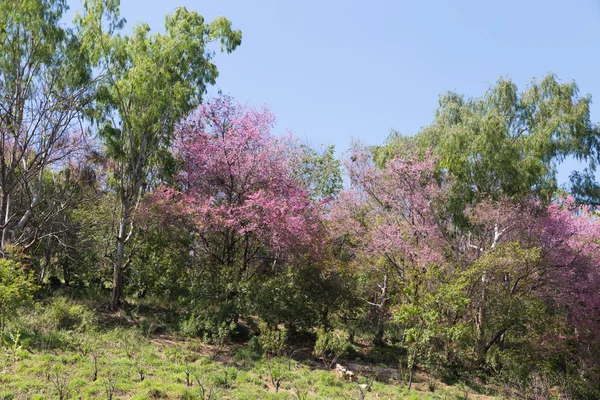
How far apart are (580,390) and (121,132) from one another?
13.3 meters

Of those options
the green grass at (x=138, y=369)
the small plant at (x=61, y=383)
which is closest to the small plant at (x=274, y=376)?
the green grass at (x=138, y=369)

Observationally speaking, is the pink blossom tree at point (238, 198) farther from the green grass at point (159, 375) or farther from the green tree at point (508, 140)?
the green tree at point (508, 140)

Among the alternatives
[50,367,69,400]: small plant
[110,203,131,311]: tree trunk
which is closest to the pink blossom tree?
[110,203,131,311]: tree trunk

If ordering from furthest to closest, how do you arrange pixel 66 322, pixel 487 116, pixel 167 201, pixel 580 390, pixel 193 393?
1. pixel 487 116
2. pixel 167 201
3. pixel 580 390
4. pixel 66 322
5. pixel 193 393

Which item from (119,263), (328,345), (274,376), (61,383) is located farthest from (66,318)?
(328,345)

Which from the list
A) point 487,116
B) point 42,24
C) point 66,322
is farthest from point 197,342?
point 487,116

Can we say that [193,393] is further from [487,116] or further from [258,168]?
[487,116]

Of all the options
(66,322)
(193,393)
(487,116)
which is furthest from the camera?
(487,116)

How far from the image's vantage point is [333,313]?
12.2 metres

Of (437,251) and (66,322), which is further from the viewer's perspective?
(437,251)

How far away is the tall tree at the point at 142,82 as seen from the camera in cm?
1161

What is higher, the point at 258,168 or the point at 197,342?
the point at 258,168

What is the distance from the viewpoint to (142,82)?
11.5 metres

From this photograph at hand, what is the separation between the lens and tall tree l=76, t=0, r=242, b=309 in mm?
11609
